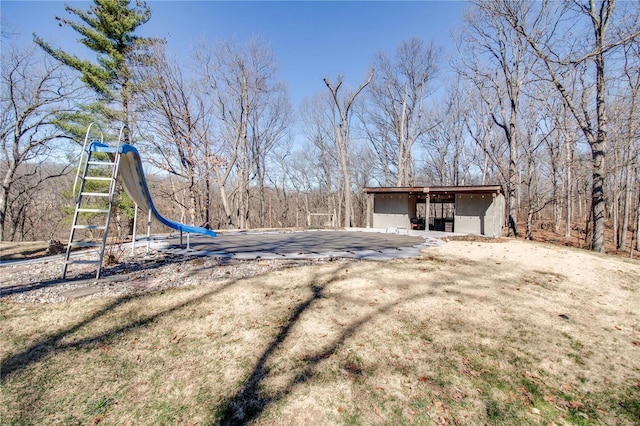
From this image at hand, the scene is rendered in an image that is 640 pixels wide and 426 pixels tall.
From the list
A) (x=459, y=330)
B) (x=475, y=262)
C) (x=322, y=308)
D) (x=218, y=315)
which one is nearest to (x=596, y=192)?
(x=475, y=262)

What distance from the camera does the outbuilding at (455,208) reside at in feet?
41.8

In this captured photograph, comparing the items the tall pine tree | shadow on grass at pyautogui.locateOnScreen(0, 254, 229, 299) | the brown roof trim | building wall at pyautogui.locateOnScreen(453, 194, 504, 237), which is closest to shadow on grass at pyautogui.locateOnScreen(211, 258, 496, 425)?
shadow on grass at pyautogui.locateOnScreen(0, 254, 229, 299)

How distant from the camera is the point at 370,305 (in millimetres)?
3426

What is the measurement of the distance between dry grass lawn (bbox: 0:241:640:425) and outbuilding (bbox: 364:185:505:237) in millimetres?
9086

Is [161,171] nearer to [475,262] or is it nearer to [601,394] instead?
[475,262]

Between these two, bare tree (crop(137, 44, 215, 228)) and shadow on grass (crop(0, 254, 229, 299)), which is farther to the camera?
bare tree (crop(137, 44, 215, 228))

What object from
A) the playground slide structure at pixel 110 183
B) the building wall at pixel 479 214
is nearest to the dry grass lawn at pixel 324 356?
the playground slide structure at pixel 110 183

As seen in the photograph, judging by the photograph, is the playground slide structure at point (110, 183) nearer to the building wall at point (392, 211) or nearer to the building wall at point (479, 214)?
the building wall at point (392, 211)

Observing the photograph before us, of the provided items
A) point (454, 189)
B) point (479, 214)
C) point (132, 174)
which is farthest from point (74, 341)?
point (479, 214)

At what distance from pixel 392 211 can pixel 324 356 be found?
1322 cm

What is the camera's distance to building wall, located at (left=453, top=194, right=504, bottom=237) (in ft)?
41.9

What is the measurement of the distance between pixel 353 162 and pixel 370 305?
78.2 feet

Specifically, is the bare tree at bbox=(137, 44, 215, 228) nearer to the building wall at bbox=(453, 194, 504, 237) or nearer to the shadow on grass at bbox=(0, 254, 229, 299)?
the shadow on grass at bbox=(0, 254, 229, 299)

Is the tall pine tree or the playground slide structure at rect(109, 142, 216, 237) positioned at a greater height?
the tall pine tree
